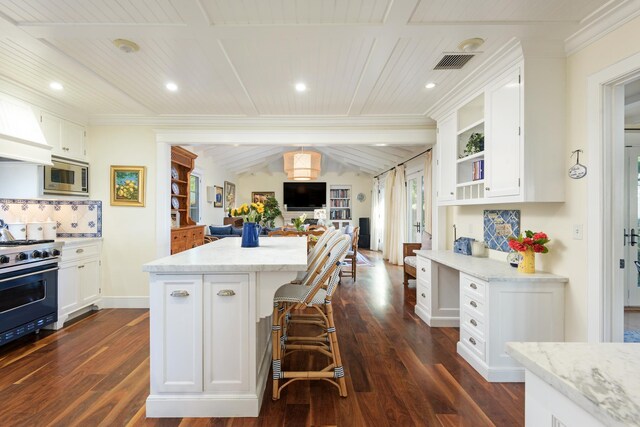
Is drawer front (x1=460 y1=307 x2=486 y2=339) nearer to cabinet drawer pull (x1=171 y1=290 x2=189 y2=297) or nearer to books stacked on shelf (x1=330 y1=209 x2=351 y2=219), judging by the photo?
cabinet drawer pull (x1=171 y1=290 x2=189 y2=297)

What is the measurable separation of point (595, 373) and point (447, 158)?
309cm

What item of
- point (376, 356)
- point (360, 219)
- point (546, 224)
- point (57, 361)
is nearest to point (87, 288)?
point (57, 361)

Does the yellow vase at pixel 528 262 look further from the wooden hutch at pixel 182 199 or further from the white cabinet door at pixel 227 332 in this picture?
the wooden hutch at pixel 182 199

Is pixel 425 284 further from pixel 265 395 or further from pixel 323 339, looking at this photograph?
pixel 265 395

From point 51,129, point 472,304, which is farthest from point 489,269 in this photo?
point 51,129

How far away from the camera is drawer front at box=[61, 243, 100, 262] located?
346 cm

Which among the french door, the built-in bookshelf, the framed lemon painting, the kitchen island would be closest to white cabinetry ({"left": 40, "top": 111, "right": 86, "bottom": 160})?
the framed lemon painting

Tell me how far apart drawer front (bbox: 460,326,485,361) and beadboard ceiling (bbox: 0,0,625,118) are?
7.41 ft

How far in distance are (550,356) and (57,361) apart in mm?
3441

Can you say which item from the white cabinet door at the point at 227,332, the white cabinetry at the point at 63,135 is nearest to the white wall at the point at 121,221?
the white cabinetry at the point at 63,135

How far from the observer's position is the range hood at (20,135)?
2846 mm

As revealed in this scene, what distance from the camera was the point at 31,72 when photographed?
2.81 metres

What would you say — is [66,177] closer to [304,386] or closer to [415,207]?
[304,386]

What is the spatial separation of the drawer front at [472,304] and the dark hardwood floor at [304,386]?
451 mm
